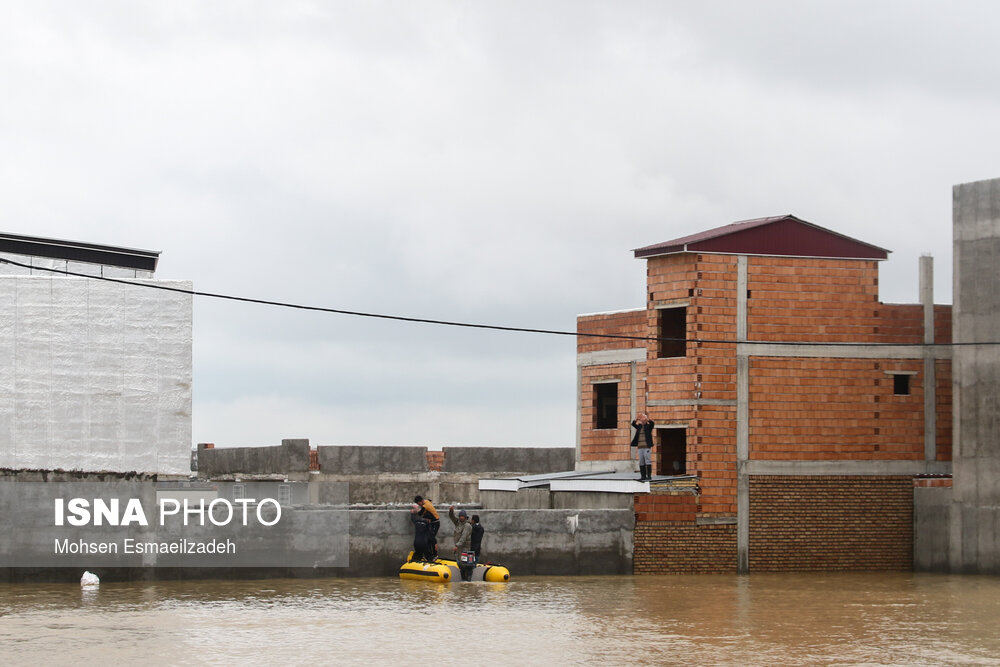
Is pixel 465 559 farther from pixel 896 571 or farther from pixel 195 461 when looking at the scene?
pixel 195 461

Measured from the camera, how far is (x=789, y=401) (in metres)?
33.5

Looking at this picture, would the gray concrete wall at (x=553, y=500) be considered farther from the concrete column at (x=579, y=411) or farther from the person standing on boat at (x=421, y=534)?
the concrete column at (x=579, y=411)

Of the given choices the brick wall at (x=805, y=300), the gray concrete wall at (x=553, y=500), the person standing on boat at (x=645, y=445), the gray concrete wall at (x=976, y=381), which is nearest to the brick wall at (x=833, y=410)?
the brick wall at (x=805, y=300)

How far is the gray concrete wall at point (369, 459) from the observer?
5153cm

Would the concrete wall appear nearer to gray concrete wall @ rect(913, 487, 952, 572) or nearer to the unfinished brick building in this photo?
the unfinished brick building

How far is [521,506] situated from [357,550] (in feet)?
21.0

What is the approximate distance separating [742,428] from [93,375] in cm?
1686

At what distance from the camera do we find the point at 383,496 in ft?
168

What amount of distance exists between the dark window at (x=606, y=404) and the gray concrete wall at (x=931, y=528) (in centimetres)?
1114

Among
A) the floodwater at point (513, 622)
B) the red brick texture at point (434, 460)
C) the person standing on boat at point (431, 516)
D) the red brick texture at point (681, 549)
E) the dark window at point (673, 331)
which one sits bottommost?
the floodwater at point (513, 622)

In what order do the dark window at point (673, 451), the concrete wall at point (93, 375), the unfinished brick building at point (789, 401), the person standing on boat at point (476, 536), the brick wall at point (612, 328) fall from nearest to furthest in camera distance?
the person standing on boat at point (476, 536) < the unfinished brick building at point (789, 401) < the dark window at point (673, 451) < the concrete wall at point (93, 375) < the brick wall at point (612, 328)

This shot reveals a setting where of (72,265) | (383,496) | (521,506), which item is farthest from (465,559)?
(383,496)

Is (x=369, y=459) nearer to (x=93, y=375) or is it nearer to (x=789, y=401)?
(x=93, y=375)

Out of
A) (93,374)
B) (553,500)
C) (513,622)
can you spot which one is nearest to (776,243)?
(553,500)
